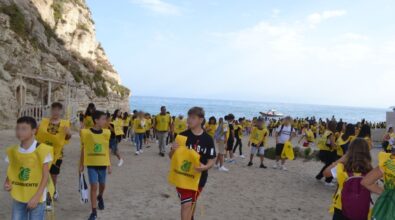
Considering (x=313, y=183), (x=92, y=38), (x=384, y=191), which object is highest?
(x=92, y=38)

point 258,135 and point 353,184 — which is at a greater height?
point 353,184

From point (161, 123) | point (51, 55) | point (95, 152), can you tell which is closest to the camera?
point (95, 152)

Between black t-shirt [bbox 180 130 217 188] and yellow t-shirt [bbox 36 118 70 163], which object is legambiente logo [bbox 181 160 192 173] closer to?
black t-shirt [bbox 180 130 217 188]

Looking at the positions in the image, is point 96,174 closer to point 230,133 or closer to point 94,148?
point 94,148

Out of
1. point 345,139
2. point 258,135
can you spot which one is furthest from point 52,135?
point 258,135

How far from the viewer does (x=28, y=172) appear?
4.21 meters

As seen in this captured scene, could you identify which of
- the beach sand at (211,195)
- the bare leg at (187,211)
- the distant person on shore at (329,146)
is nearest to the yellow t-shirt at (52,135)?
the beach sand at (211,195)

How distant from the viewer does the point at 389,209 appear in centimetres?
362

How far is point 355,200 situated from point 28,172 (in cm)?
357

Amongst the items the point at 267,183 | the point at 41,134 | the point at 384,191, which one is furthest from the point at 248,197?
the point at 384,191

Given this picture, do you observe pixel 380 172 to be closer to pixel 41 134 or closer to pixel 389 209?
pixel 389 209

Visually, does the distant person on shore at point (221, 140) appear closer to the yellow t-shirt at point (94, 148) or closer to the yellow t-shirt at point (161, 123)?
the yellow t-shirt at point (161, 123)

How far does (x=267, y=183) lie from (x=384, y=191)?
743 centimetres

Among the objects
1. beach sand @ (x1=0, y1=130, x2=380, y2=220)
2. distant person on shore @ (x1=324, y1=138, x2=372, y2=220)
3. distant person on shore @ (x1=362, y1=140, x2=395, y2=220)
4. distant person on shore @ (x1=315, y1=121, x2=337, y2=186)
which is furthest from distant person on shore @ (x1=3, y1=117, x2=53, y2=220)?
distant person on shore @ (x1=315, y1=121, x2=337, y2=186)
